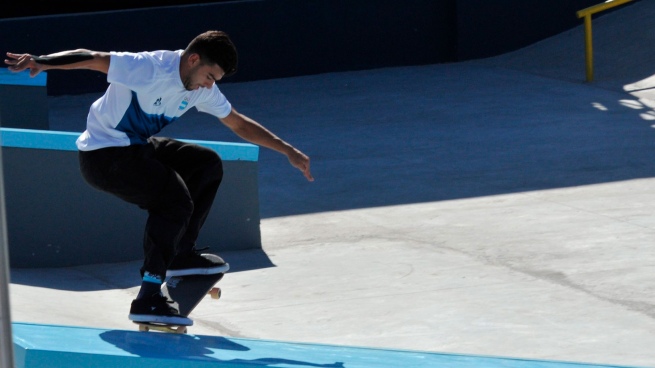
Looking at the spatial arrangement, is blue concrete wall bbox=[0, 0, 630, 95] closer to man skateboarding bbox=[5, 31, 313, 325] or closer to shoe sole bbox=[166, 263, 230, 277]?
shoe sole bbox=[166, 263, 230, 277]

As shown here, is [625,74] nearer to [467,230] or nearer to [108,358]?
[467,230]

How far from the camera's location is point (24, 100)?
39.3 ft

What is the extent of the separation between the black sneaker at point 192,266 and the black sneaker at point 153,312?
1.33ft

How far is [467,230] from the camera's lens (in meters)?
8.91

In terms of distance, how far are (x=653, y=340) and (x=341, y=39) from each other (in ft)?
40.2

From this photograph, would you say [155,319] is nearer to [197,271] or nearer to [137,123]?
[197,271]

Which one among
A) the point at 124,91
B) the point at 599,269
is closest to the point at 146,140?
the point at 124,91

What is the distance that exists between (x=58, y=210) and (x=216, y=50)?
334 cm

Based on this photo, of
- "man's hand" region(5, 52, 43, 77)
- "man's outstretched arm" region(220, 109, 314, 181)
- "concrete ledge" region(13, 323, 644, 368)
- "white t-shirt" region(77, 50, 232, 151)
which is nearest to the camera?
"concrete ledge" region(13, 323, 644, 368)

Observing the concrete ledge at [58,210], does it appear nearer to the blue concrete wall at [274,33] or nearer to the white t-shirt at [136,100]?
the white t-shirt at [136,100]

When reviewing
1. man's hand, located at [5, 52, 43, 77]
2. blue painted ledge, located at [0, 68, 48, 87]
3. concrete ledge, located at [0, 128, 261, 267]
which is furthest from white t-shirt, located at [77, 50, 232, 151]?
blue painted ledge, located at [0, 68, 48, 87]

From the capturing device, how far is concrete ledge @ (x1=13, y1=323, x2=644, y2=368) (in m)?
4.72

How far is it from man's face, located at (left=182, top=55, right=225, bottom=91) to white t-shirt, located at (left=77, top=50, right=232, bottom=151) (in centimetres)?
5

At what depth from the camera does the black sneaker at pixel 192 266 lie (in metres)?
5.88
